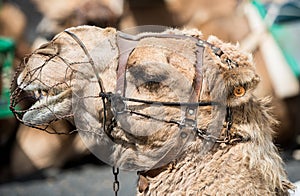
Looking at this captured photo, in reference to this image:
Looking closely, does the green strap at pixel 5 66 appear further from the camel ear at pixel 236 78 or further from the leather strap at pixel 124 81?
the camel ear at pixel 236 78

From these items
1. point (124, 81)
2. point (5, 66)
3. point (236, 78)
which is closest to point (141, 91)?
point (124, 81)

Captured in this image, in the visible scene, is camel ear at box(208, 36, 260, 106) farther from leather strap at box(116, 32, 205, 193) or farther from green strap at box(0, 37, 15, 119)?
green strap at box(0, 37, 15, 119)

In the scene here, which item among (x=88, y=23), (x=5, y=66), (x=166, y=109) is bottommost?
(x=166, y=109)

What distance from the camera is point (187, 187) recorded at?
82.0 inches

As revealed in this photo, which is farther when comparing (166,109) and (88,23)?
(88,23)

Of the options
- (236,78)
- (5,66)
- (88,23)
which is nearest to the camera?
(236,78)

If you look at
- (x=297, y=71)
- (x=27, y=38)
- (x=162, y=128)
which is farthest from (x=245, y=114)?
(x=27, y=38)

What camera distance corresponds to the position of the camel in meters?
2.09

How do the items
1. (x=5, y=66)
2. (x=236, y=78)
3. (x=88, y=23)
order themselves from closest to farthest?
→ (x=236, y=78), (x=5, y=66), (x=88, y=23)

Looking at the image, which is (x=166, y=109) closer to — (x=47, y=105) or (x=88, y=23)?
(x=47, y=105)

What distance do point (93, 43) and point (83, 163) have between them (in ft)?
13.5

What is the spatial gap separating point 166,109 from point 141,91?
10 cm

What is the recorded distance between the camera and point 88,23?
5648 millimetres

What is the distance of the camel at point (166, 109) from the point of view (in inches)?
82.4
